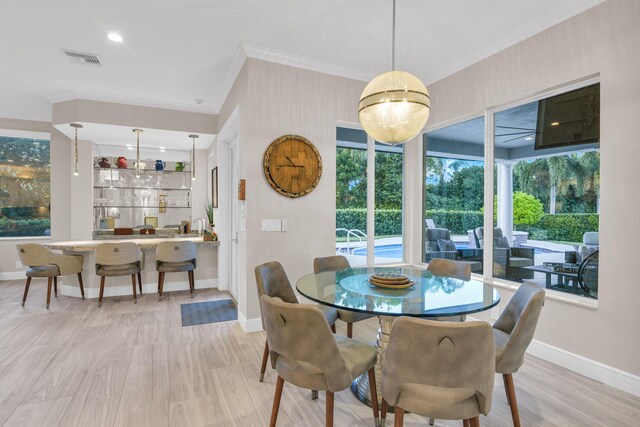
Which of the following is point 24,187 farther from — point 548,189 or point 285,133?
point 548,189

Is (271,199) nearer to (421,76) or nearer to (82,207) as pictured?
(421,76)

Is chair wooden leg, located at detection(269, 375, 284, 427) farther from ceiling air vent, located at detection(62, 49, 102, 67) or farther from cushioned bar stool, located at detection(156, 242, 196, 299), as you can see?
ceiling air vent, located at detection(62, 49, 102, 67)

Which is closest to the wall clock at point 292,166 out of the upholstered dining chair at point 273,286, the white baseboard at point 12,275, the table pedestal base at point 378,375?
the upholstered dining chair at point 273,286

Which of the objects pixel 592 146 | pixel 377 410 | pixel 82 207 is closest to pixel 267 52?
pixel 592 146

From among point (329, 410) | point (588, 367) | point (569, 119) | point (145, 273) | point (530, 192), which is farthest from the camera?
point (145, 273)

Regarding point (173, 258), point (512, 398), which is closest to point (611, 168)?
point (512, 398)

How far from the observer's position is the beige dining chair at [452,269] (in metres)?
2.79

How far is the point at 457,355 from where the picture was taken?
1281 millimetres

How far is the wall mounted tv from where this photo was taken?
2645 mm

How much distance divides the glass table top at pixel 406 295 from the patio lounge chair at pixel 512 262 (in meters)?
1.30

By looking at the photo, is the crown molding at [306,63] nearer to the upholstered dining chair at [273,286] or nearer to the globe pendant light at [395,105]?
the globe pendant light at [395,105]

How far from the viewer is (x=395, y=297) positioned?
1.94 metres

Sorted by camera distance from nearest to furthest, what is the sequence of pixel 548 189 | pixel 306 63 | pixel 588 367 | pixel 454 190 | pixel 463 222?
pixel 588 367
pixel 548 189
pixel 306 63
pixel 463 222
pixel 454 190

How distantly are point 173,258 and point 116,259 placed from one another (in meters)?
0.68
